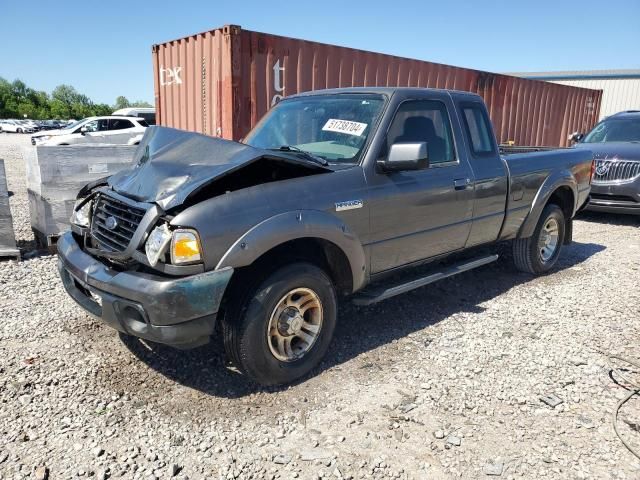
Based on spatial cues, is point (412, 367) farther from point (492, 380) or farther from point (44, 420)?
point (44, 420)

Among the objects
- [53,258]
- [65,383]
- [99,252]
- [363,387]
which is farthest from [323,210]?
[53,258]

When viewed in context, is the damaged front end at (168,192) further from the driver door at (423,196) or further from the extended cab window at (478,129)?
the extended cab window at (478,129)

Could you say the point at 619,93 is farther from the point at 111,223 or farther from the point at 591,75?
the point at 111,223

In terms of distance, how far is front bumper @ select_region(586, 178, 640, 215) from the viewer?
328 inches

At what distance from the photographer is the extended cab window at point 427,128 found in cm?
379

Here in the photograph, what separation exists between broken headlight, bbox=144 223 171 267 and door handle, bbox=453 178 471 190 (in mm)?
2459

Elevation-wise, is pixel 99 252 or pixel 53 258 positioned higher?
pixel 99 252

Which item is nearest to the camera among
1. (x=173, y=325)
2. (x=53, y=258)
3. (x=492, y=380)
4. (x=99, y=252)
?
(x=173, y=325)

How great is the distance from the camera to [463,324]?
4266 millimetres

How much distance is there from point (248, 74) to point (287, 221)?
537 cm

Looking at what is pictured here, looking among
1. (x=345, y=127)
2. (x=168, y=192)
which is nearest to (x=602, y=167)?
(x=345, y=127)

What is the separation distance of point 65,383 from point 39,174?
11.2ft

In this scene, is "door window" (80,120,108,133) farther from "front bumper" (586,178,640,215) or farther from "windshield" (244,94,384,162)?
"front bumper" (586,178,640,215)

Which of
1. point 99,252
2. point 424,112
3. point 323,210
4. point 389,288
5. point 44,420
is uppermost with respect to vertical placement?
point 424,112
